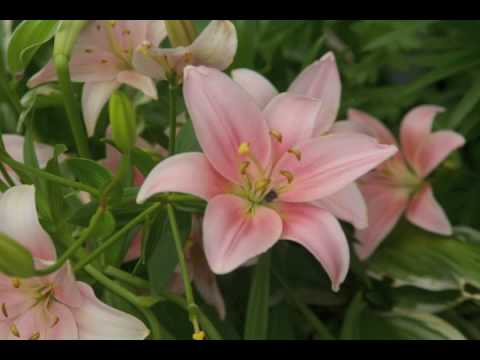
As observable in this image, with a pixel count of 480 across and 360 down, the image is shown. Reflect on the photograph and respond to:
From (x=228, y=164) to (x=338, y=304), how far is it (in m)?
0.26

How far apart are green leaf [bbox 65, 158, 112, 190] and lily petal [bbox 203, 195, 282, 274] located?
0.07m

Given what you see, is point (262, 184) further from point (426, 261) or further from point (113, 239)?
point (426, 261)

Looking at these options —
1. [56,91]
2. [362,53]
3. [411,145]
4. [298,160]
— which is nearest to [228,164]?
[298,160]

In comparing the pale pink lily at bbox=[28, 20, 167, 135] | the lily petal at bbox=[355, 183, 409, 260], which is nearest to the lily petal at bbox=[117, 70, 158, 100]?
the pale pink lily at bbox=[28, 20, 167, 135]

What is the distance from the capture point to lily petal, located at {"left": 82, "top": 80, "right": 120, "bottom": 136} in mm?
528

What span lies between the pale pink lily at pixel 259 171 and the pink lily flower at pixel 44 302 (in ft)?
0.23

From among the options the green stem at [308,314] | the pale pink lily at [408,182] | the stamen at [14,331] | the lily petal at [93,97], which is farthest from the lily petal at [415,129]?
the stamen at [14,331]

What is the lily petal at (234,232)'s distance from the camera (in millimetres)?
399

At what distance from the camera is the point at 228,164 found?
453 millimetres

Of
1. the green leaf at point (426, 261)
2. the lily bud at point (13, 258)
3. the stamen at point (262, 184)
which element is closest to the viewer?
the lily bud at point (13, 258)

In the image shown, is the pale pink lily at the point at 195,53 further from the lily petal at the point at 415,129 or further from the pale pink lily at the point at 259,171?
the lily petal at the point at 415,129

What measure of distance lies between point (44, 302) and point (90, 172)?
0.27ft

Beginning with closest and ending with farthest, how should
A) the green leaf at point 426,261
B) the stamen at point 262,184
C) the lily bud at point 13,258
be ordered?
1. the lily bud at point 13,258
2. the stamen at point 262,184
3. the green leaf at point 426,261
